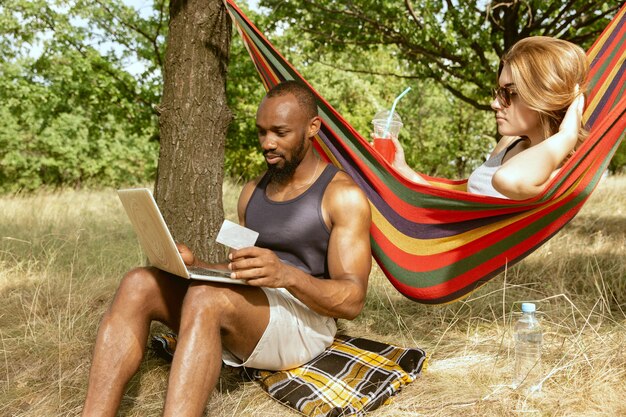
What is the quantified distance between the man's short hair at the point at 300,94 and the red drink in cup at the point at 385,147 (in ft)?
1.26

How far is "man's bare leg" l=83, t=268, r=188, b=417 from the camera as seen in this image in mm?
1736

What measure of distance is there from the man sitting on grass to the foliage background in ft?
7.95

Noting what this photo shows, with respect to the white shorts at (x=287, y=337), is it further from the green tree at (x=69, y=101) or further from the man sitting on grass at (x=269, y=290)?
the green tree at (x=69, y=101)

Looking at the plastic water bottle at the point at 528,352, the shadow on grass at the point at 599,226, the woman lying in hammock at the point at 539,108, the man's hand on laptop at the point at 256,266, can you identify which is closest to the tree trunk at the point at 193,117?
the man's hand on laptop at the point at 256,266

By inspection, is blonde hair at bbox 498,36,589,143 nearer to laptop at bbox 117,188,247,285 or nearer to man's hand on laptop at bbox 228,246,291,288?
man's hand on laptop at bbox 228,246,291,288

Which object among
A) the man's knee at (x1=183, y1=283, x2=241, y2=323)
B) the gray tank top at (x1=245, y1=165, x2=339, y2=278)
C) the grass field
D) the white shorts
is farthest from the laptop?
the grass field

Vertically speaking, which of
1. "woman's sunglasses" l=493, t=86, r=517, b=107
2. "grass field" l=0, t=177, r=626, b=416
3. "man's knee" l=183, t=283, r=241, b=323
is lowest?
"grass field" l=0, t=177, r=626, b=416

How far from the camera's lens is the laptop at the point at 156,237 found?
1.65 m

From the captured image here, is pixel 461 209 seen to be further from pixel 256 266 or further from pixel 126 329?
pixel 126 329

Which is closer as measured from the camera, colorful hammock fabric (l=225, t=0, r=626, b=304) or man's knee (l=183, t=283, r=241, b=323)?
man's knee (l=183, t=283, r=241, b=323)

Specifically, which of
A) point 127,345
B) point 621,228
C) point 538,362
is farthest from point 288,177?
point 621,228

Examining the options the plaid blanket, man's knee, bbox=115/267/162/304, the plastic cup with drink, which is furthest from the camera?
the plastic cup with drink

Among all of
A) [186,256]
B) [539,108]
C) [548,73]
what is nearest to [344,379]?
[186,256]

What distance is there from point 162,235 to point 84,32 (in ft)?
24.7
